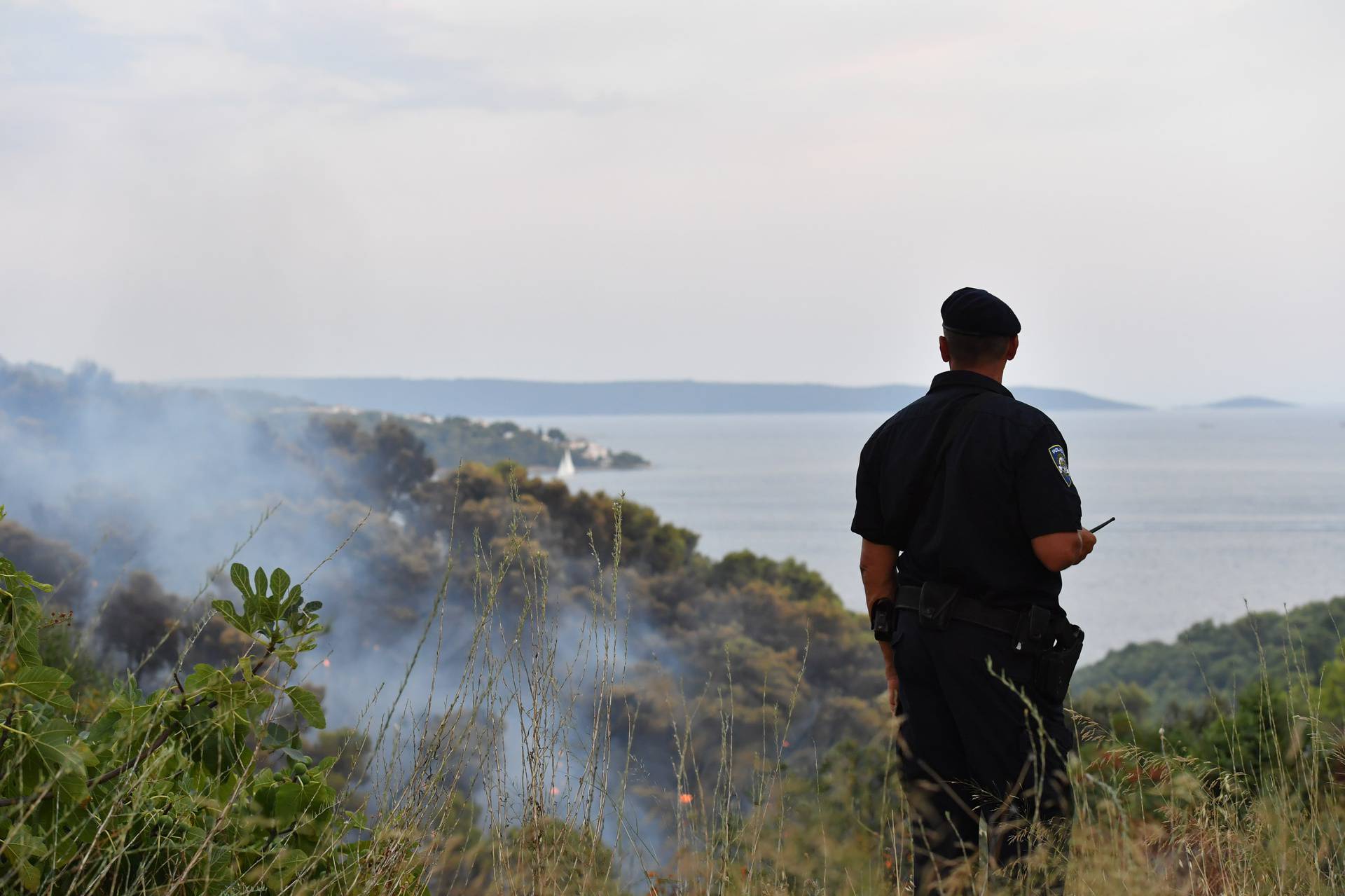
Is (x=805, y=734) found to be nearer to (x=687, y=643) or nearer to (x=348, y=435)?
(x=687, y=643)

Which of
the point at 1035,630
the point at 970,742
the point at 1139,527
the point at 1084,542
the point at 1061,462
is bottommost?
the point at 1139,527

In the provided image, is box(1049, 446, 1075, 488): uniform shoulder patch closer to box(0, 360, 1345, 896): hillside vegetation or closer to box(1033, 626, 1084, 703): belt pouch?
box(1033, 626, 1084, 703): belt pouch

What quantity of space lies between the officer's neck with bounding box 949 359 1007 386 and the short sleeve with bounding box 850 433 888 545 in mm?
359

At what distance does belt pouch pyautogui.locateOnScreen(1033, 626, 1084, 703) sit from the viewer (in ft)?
11.0

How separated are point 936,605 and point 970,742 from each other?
1.36 ft

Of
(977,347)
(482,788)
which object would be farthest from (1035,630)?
(482,788)

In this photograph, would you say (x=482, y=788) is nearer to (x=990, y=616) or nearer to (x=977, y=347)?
(x=990, y=616)

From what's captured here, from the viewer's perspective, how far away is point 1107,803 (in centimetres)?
246

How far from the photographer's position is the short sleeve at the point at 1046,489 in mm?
3305

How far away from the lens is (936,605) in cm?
348

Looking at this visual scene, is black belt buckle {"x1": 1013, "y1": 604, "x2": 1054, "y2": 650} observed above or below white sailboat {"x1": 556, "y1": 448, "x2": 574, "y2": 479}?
above

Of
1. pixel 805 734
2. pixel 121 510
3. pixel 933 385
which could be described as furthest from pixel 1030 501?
pixel 121 510

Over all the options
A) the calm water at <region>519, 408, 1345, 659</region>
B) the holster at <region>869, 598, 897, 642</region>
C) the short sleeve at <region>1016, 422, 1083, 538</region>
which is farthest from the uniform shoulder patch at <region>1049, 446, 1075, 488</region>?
the calm water at <region>519, 408, 1345, 659</region>

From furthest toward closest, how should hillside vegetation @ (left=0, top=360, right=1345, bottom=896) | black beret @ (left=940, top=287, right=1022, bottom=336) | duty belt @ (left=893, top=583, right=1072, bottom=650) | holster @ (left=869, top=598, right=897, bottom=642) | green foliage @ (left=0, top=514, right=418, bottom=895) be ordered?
holster @ (left=869, top=598, right=897, bottom=642) < black beret @ (left=940, top=287, right=1022, bottom=336) < duty belt @ (left=893, top=583, right=1072, bottom=650) < hillside vegetation @ (left=0, top=360, right=1345, bottom=896) < green foliage @ (left=0, top=514, right=418, bottom=895)
